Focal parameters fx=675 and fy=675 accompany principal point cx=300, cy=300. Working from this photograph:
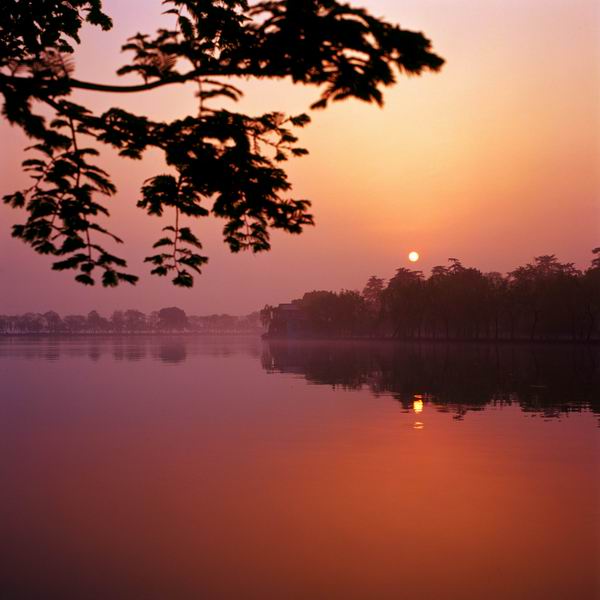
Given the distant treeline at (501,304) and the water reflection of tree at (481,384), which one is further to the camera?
the distant treeline at (501,304)

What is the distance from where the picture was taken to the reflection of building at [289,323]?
176 meters

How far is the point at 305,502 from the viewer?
12070mm

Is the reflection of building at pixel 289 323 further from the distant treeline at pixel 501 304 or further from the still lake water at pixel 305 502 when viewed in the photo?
the still lake water at pixel 305 502

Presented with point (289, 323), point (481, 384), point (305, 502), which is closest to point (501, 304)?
point (481, 384)

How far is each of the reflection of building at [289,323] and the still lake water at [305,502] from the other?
493ft

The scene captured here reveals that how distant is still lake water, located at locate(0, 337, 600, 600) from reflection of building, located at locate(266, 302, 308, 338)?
493 feet

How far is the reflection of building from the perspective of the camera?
577ft

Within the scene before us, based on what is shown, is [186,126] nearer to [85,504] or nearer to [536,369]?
[85,504]

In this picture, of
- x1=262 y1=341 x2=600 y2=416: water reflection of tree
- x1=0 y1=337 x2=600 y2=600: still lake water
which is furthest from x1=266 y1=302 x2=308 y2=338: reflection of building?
x1=0 y1=337 x2=600 y2=600: still lake water

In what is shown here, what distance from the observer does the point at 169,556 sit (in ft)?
30.6

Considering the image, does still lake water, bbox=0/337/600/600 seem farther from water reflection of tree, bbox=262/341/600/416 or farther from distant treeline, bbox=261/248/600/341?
distant treeline, bbox=261/248/600/341

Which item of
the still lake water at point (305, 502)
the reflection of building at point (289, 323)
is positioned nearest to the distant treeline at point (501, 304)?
the reflection of building at point (289, 323)

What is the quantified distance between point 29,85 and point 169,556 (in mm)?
6474

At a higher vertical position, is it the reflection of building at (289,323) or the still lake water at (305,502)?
the reflection of building at (289,323)
